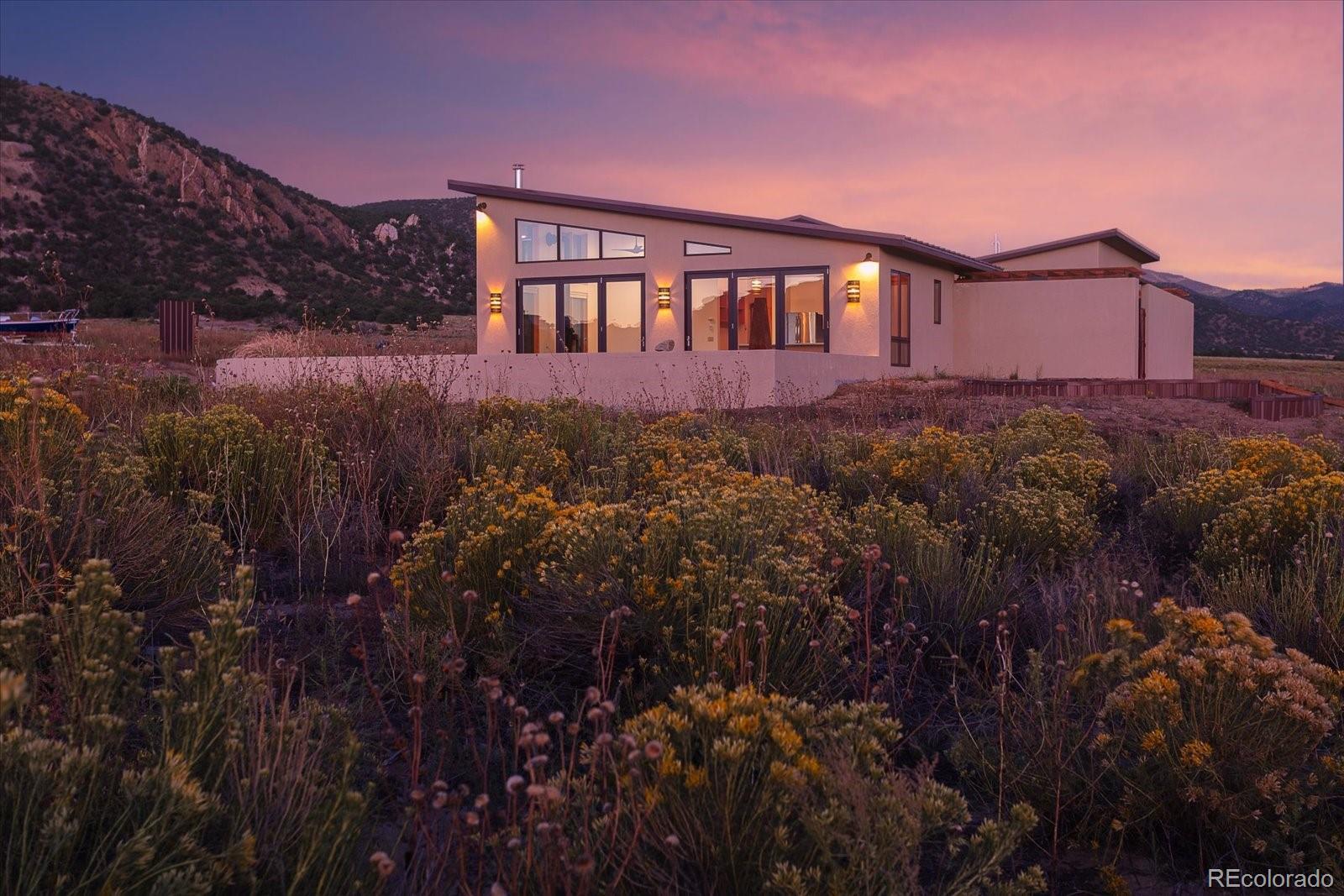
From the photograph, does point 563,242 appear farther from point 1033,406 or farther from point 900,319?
point 1033,406

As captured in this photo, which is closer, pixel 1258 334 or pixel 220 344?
pixel 220 344

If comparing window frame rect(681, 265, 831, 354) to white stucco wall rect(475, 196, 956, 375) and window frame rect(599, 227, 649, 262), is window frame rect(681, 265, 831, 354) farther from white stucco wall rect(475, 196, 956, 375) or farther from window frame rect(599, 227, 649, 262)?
window frame rect(599, 227, 649, 262)

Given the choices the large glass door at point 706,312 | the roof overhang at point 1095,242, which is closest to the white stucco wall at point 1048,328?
the roof overhang at point 1095,242

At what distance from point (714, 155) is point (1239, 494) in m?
24.0

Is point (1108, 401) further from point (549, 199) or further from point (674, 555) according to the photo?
point (549, 199)

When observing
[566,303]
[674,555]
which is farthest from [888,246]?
[674,555]

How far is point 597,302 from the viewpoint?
21.1 m

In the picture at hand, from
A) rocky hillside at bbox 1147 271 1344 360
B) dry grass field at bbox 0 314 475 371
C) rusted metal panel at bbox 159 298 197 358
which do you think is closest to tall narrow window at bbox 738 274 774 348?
dry grass field at bbox 0 314 475 371

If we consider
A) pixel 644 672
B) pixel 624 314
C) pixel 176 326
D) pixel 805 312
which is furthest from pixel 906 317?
pixel 644 672

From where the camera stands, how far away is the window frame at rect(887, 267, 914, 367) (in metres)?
20.4

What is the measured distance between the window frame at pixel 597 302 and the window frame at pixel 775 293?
0.94 metres

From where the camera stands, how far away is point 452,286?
176 ft

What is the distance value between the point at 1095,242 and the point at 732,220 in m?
11.9

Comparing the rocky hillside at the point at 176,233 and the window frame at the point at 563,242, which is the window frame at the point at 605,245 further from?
the rocky hillside at the point at 176,233
